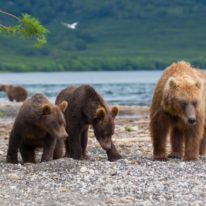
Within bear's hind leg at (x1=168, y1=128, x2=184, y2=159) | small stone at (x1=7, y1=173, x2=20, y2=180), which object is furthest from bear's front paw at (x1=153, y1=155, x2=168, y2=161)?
small stone at (x1=7, y1=173, x2=20, y2=180)

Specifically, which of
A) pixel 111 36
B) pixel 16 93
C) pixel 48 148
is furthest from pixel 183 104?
pixel 111 36

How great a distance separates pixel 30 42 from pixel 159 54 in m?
25.0

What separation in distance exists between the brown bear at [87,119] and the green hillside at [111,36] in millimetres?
107879

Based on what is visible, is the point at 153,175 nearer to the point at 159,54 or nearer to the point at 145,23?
the point at 159,54

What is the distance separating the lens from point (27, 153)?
1302cm

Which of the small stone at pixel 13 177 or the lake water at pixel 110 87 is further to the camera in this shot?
the lake water at pixel 110 87

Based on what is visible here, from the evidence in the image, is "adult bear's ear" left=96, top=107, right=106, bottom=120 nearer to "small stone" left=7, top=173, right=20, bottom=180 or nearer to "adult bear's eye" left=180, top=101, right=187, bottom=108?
"adult bear's eye" left=180, top=101, right=187, bottom=108

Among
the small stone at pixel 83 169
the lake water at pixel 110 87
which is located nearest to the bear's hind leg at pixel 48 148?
Answer: the small stone at pixel 83 169

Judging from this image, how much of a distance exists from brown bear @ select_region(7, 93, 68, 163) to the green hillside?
108 metres

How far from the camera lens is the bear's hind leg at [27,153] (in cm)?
1297

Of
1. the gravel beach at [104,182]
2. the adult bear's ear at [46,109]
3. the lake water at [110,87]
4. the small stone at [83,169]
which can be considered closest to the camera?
the gravel beach at [104,182]

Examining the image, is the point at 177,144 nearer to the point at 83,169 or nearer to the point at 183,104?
the point at 183,104

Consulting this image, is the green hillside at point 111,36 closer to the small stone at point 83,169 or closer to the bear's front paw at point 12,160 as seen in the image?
the bear's front paw at point 12,160

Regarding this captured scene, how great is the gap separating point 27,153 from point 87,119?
990mm
